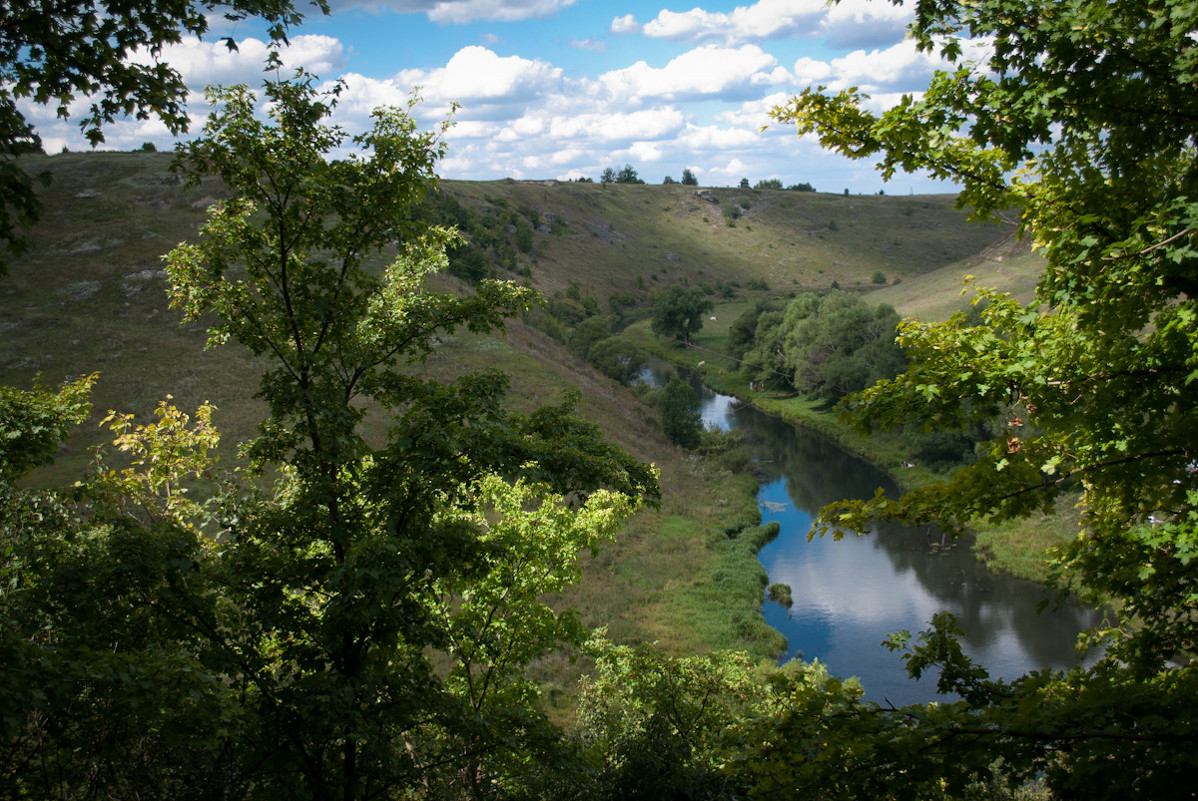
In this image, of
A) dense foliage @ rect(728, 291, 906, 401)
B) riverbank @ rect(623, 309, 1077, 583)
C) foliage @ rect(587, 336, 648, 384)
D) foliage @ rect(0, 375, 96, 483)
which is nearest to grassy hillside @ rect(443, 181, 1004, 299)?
riverbank @ rect(623, 309, 1077, 583)

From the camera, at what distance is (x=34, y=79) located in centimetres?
528

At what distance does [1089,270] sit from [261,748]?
7851mm

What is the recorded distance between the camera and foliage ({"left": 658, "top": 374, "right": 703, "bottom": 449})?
149 ft

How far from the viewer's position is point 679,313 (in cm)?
7512

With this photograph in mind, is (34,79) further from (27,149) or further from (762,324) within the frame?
(762,324)

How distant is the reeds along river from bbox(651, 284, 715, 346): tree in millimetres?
36601

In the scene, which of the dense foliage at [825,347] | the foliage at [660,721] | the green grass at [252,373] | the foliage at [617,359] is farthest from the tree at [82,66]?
the foliage at [617,359]

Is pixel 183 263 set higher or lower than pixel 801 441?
higher

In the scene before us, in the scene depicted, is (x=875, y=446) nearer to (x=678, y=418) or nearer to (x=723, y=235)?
(x=678, y=418)

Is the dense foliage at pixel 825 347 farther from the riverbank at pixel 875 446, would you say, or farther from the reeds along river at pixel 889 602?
the reeds along river at pixel 889 602

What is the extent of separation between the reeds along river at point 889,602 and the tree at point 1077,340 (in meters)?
13.5

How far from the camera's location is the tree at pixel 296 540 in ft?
20.2

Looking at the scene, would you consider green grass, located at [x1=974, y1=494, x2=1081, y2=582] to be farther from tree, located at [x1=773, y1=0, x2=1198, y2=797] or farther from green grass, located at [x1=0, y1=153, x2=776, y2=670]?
tree, located at [x1=773, y1=0, x2=1198, y2=797]

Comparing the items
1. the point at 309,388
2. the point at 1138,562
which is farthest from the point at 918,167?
the point at 309,388
